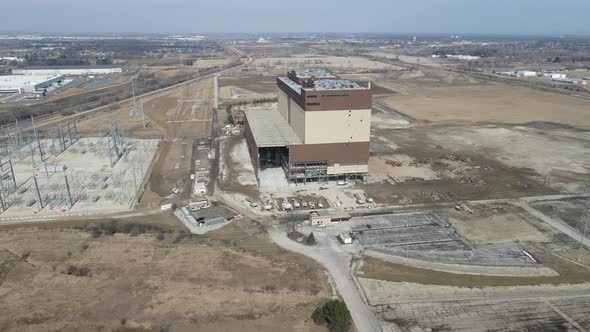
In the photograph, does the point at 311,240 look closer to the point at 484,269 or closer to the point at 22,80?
the point at 484,269

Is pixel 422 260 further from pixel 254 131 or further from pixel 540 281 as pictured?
pixel 254 131

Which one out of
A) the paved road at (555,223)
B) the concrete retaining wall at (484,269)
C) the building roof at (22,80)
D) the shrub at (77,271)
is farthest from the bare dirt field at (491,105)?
the building roof at (22,80)

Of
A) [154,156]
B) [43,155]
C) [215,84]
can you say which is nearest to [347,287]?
[154,156]

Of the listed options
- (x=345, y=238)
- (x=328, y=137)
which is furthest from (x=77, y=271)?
(x=328, y=137)

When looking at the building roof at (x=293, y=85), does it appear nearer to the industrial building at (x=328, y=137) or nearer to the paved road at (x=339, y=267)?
the industrial building at (x=328, y=137)

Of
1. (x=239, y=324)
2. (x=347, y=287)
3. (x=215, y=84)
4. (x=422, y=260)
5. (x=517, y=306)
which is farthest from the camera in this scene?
(x=215, y=84)

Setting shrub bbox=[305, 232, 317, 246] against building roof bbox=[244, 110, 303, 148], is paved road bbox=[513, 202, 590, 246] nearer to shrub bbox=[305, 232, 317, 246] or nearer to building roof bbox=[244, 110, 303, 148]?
shrub bbox=[305, 232, 317, 246]

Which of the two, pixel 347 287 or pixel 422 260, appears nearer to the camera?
pixel 347 287
